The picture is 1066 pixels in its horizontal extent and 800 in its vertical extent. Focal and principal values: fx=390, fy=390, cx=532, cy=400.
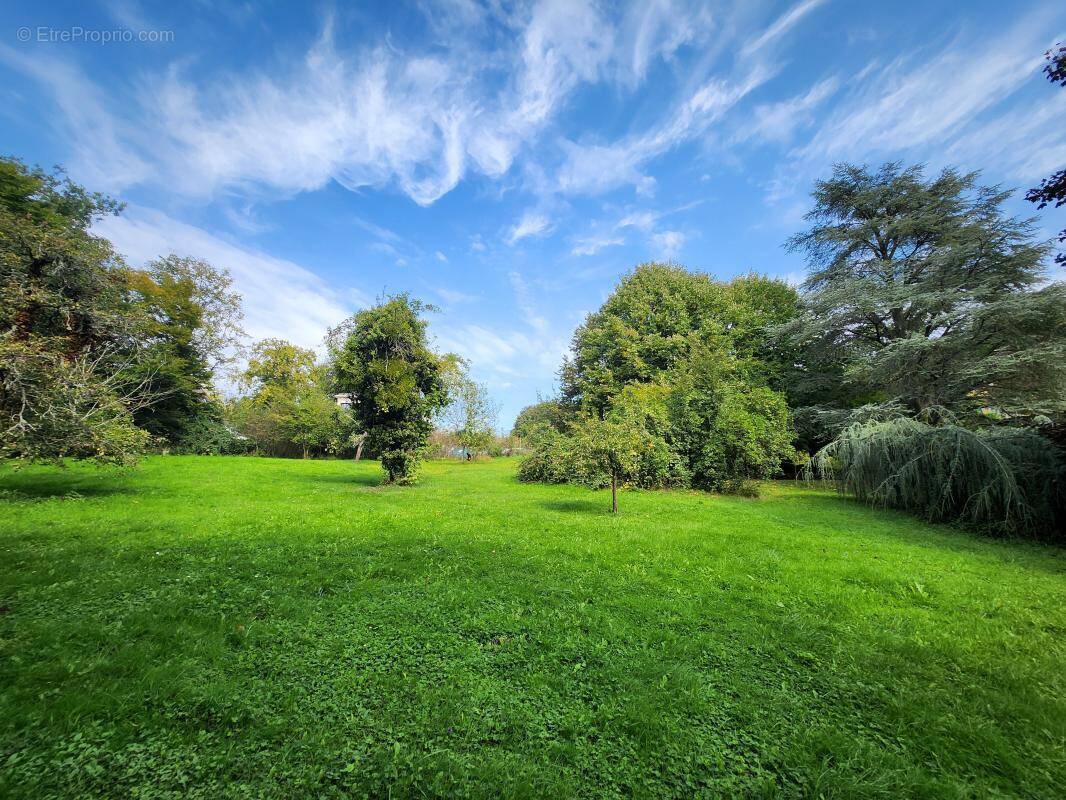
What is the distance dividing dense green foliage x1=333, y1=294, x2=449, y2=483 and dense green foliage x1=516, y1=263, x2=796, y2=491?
588 cm

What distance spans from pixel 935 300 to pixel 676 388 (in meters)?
12.2

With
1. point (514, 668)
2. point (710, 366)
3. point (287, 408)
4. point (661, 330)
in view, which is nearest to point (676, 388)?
point (710, 366)

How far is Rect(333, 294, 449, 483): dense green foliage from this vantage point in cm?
1437

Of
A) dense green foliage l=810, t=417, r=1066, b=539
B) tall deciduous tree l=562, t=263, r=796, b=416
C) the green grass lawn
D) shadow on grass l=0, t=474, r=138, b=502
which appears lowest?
shadow on grass l=0, t=474, r=138, b=502

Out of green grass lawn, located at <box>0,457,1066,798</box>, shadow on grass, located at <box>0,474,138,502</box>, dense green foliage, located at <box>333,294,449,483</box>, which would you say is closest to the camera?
green grass lawn, located at <box>0,457,1066,798</box>

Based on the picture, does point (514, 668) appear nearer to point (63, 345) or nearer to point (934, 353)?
point (63, 345)

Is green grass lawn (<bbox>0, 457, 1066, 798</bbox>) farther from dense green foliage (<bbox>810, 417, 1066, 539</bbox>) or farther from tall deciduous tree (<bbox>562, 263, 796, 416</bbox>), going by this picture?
tall deciduous tree (<bbox>562, 263, 796, 416</bbox>)

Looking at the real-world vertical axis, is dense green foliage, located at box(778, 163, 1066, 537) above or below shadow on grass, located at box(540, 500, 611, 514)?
above

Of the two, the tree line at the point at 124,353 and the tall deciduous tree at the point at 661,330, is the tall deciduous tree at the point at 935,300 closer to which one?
the tall deciduous tree at the point at 661,330

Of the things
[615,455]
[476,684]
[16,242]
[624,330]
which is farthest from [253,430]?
[476,684]

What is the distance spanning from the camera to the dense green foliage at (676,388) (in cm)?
1561

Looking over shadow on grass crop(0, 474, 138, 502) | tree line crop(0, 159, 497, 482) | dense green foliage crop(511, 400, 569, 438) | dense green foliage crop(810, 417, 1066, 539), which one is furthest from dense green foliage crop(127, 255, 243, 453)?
dense green foliage crop(810, 417, 1066, 539)

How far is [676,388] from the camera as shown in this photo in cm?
1792

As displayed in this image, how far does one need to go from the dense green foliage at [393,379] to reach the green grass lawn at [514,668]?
7.60 meters
